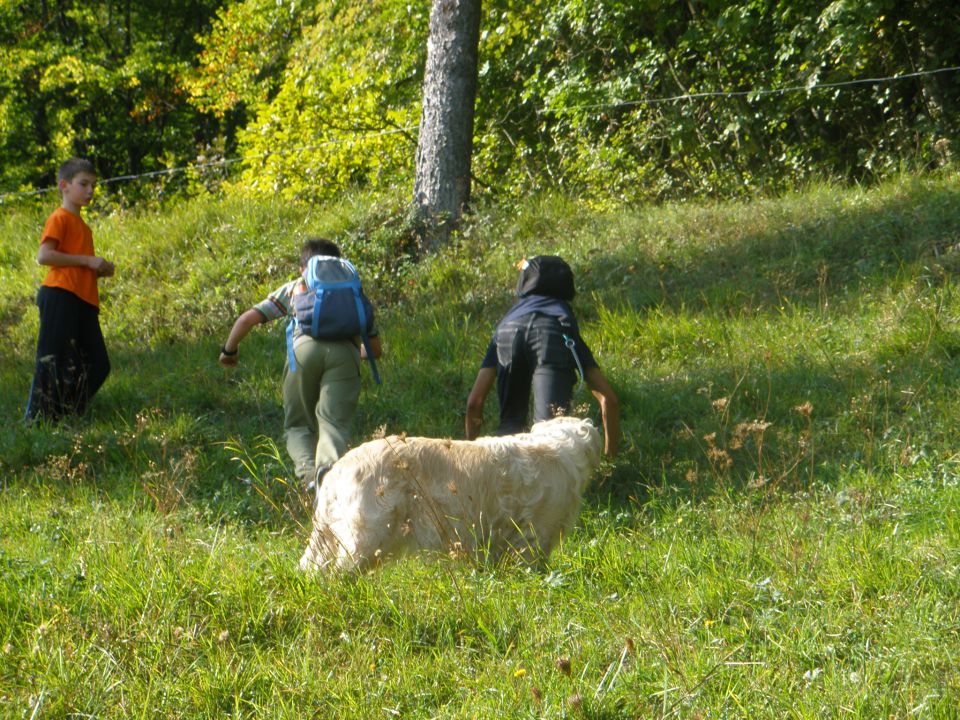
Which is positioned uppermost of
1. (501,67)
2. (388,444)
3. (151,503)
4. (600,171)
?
(501,67)

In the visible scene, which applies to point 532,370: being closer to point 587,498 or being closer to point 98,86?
point 587,498

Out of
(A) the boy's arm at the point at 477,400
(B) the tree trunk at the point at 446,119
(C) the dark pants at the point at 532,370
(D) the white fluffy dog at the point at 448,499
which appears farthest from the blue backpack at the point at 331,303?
(B) the tree trunk at the point at 446,119

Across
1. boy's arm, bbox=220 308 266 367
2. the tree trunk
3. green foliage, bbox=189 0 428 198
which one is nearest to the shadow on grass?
the tree trunk

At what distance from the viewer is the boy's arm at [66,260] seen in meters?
7.59

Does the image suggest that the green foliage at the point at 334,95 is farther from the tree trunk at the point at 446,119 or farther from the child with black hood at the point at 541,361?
the child with black hood at the point at 541,361

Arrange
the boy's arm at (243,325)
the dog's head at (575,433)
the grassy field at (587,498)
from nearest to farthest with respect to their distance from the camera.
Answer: the grassy field at (587,498)
the dog's head at (575,433)
the boy's arm at (243,325)

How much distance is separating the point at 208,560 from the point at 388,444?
956 millimetres

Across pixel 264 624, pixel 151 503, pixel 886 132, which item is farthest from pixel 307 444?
pixel 886 132

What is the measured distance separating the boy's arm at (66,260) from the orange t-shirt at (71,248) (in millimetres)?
49

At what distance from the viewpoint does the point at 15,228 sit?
14680mm

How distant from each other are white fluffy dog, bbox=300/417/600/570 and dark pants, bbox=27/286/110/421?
3.92 meters

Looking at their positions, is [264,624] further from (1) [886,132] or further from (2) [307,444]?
(1) [886,132]

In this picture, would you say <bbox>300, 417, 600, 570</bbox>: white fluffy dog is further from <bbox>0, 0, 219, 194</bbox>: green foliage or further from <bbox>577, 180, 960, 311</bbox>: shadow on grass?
<bbox>0, 0, 219, 194</bbox>: green foliage

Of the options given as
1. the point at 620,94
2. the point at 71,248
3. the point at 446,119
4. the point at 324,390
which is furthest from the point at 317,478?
the point at 620,94
